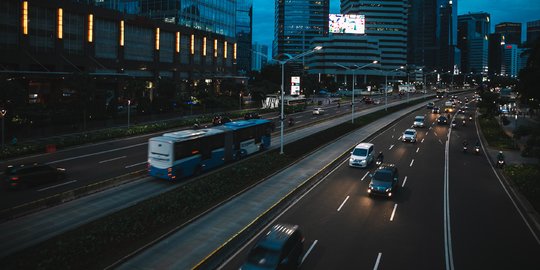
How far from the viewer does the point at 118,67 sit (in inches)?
3142

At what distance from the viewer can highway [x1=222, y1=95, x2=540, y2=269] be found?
1588cm

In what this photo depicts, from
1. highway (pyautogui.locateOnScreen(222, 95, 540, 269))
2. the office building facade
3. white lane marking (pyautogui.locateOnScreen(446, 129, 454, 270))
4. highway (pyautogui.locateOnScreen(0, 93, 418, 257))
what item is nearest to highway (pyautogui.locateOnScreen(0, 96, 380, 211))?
highway (pyautogui.locateOnScreen(0, 93, 418, 257))

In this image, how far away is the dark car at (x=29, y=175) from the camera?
24234 millimetres

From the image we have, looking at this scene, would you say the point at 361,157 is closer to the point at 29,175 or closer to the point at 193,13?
the point at 29,175

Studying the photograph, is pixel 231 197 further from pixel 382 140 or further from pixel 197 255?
pixel 382 140

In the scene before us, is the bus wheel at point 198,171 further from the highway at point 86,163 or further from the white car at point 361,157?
the white car at point 361,157

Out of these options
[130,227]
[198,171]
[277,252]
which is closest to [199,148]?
[198,171]

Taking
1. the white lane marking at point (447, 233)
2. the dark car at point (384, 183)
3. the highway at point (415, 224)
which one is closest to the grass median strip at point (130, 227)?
the highway at point (415, 224)

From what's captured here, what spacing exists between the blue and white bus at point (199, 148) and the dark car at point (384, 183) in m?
12.4

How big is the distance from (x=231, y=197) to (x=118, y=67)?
66050 millimetres

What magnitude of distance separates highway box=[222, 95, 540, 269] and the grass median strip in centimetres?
396

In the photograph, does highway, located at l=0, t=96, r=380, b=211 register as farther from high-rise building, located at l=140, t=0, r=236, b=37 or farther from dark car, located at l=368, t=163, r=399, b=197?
high-rise building, located at l=140, t=0, r=236, b=37

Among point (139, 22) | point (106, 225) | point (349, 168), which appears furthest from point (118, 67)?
point (106, 225)

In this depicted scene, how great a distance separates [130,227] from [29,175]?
12031 mm
